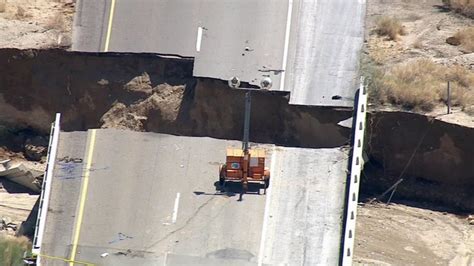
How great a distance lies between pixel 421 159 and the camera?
27188 mm

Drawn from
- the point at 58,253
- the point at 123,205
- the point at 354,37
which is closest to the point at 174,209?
the point at 123,205

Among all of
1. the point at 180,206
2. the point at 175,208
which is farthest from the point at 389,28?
the point at 175,208

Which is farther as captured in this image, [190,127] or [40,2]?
[40,2]

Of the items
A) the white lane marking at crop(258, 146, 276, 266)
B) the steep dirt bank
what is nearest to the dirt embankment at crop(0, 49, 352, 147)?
the steep dirt bank

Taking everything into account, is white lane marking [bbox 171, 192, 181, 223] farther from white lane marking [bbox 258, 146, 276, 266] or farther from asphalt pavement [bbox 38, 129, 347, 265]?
white lane marking [bbox 258, 146, 276, 266]

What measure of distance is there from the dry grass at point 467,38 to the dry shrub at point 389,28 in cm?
148

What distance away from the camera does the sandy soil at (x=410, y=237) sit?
997 inches

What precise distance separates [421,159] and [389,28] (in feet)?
12.4

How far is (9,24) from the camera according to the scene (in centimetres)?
3022

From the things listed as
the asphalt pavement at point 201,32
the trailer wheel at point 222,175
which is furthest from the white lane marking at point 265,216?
the asphalt pavement at point 201,32

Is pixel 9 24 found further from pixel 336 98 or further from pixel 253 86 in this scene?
pixel 336 98

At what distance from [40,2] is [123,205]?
8.06 meters

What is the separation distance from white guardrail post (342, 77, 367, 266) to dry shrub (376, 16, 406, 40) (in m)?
2.24

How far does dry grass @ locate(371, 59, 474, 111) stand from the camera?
88.1ft
